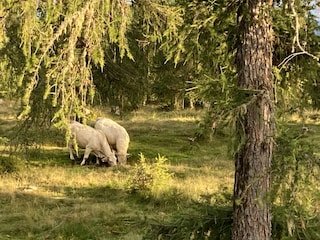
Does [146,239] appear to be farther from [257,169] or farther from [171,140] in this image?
[171,140]

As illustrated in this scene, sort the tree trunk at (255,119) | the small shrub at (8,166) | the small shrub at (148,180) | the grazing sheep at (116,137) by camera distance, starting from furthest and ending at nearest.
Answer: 1. the grazing sheep at (116,137)
2. the small shrub at (8,166)
3. the small shrub at (148,180)
4. the tree trunk at (255,119)

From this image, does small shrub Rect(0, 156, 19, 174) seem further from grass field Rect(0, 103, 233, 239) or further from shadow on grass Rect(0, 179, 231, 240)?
shadow on grass Rect(0, 179, 231, 240)

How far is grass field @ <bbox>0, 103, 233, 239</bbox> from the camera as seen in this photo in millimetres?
8664

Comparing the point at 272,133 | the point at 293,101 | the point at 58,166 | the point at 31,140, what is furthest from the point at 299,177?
the point at 58,166

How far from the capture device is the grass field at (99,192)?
8664mm

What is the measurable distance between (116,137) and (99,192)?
198 inches

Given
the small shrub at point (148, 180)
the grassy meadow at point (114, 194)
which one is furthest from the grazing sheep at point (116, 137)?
the small shrub at point (148, 180)

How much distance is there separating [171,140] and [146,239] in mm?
14063

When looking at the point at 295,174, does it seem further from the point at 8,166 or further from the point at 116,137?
the point at 116,137

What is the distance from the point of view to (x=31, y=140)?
12836 mm

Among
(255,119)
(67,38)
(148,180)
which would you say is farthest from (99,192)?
(67,38)

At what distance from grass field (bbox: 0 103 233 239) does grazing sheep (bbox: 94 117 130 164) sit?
1.44 ft

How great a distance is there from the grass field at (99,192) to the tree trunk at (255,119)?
1.74 ft

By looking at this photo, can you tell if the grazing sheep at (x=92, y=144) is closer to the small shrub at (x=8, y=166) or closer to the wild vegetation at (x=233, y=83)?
the small shrub at (x=8, y=166)
